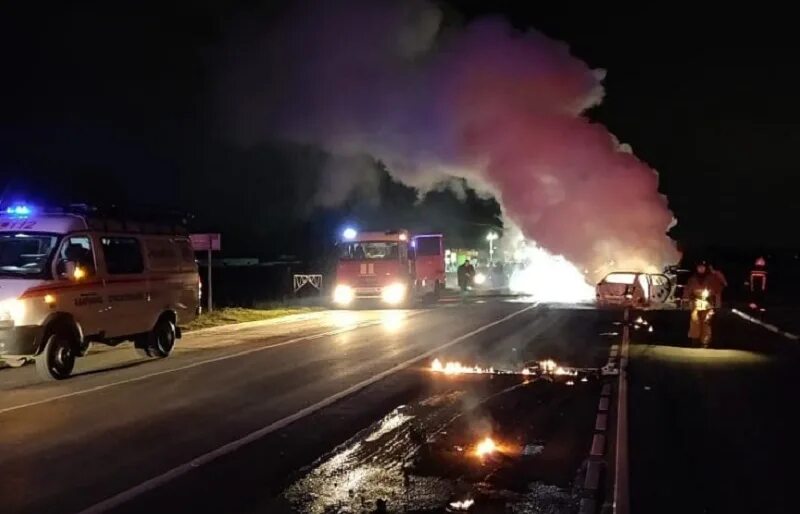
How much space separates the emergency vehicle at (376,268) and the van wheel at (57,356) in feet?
57.4

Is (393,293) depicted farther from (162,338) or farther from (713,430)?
(713,430)

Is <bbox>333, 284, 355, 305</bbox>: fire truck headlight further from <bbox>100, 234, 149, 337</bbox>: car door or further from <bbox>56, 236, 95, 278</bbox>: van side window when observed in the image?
<bbox>56, 236, 95, 278</bbox>: van side window

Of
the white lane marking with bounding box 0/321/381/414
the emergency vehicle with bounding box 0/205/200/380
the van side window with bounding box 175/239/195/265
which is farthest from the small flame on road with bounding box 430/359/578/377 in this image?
the van side window with bounding box 175/239/195/265

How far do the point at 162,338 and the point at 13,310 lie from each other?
12.3 ft

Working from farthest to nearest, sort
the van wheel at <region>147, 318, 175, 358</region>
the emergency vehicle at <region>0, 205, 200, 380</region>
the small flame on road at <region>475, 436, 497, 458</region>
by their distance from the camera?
the van wheel at <region>147, 318, 175, 358</region> → the emergency vehicle at <region>0, 205, 200, 380</region> → the small flame on road at <region>475, 436, 497, 458</region>

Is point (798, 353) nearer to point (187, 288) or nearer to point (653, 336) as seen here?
point (653, 336)

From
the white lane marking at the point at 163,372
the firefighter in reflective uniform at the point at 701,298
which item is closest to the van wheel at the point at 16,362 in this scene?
the white lane marking at the point at 163,372

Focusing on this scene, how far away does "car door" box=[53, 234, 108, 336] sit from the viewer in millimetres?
12852

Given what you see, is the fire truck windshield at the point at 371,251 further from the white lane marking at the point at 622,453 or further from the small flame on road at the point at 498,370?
the white lane marking at the point at 622,453

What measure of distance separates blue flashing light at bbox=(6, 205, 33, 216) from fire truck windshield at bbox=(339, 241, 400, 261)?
56.6ft

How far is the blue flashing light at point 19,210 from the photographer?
1359 centimetres

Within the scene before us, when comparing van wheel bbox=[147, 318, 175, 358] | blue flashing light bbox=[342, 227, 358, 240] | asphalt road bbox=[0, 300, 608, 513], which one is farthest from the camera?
blue flashing light bbox=[342, 227, 358, 240]

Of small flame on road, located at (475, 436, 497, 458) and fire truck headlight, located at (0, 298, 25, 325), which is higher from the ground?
fire truck headlight, located at (0, 298, 25, 325)

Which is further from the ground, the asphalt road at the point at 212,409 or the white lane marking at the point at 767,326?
the white lane marking at the point at 767,326
